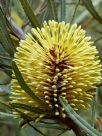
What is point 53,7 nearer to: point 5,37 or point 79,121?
point 5,37

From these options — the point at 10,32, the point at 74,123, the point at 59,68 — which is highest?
the point at 10,32

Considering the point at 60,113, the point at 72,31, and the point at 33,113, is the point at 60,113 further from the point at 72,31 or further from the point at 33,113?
the point at 72,31

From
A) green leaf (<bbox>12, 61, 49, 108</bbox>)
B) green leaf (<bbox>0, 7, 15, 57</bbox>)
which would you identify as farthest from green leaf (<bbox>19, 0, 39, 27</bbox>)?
green leaf (<bbox>12, 61, 49, 108</bbox>)

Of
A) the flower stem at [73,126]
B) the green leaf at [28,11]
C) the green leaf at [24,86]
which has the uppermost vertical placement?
the green leaf at [28,11]

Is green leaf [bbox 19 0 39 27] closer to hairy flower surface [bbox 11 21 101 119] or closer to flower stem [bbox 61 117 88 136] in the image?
hairy flower surface [bbox 11 21 101 119]

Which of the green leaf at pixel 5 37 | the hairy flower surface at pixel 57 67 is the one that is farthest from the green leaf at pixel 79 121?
the green leaf at pixel 5 37

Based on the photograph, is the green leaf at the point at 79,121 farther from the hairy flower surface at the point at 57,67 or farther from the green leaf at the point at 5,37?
the green leaf at the point at 5,37

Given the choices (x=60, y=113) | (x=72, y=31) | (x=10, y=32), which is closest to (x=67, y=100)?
(x=60, y=113)

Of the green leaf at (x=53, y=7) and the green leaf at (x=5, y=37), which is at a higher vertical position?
the green leaf at (x=53, y=7)
